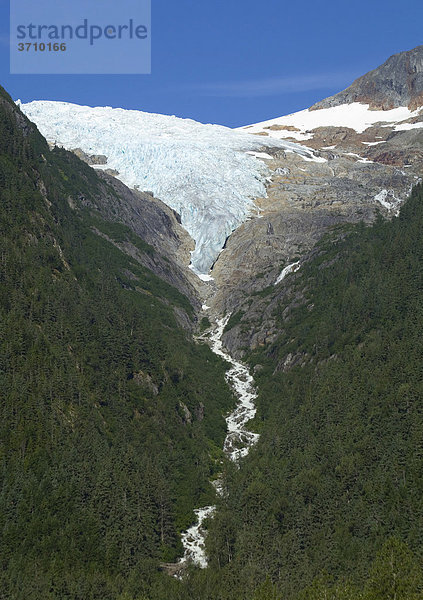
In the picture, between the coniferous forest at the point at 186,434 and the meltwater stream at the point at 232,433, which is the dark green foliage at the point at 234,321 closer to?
the meltwater stream at the point at 232,433

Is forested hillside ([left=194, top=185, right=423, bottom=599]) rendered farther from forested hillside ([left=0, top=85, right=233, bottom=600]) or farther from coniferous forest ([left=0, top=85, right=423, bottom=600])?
forested hillside ([left=0, top=85, right=233, bottom=600])

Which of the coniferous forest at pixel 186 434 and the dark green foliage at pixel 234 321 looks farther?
the dark green foliage at pixel 234 321

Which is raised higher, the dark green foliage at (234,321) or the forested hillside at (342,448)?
the dark green foliage at (234,321)

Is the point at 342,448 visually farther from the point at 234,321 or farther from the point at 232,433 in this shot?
the point at 234,321

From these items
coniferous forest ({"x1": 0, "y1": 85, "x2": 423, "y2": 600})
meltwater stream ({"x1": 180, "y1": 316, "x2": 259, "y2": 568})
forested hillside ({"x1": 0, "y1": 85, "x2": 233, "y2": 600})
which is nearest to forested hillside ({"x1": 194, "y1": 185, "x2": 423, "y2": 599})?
coniferous forest ({"x1": 0, "y1": 85, "x2": 423, "y2": 600})

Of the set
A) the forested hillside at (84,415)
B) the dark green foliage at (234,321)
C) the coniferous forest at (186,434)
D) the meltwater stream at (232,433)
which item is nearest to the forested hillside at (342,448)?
the coniferous forest at (186,434)

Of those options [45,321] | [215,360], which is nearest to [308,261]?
[215,360]

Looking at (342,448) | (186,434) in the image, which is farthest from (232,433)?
(342,448)
